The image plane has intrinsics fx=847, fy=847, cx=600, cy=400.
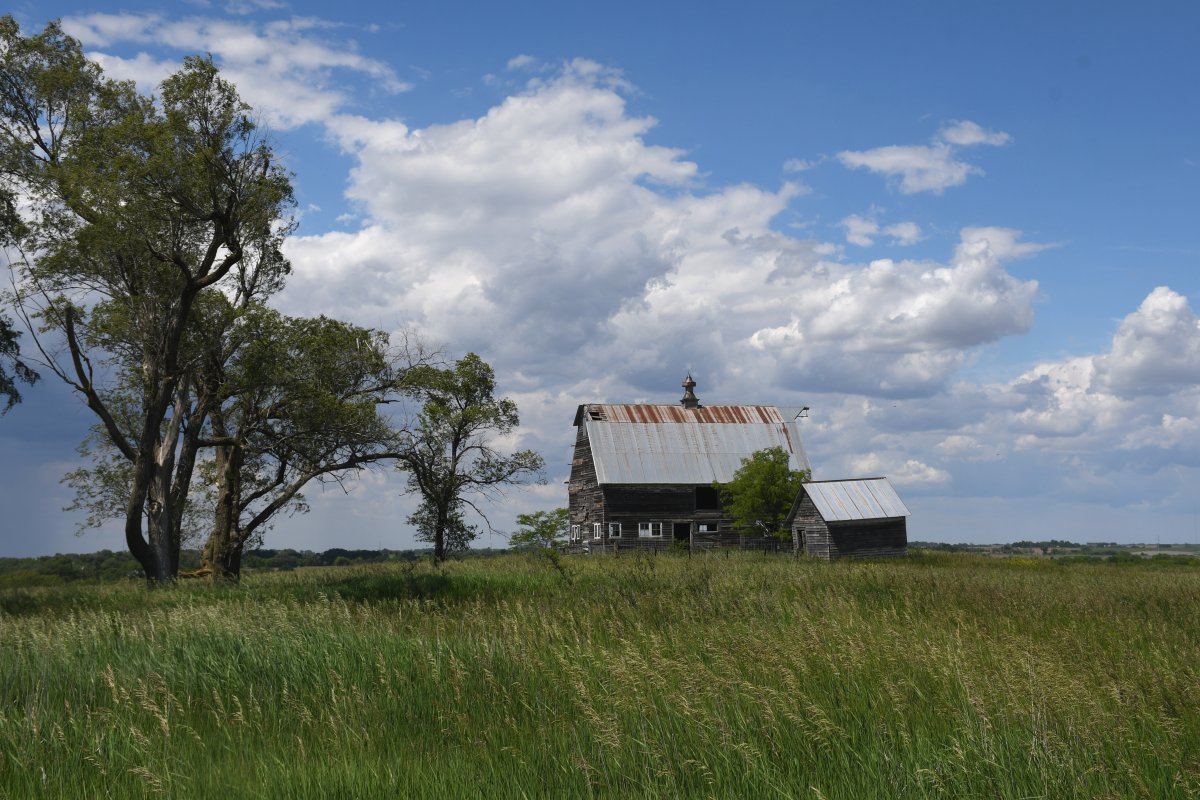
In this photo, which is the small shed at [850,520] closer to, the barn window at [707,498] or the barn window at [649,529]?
the barn window at [707,498]

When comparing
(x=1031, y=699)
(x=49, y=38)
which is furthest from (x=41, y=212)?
(x=1031, y=699)

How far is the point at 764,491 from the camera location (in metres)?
43.1

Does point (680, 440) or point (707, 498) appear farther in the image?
point (680, 440)

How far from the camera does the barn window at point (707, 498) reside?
4569 centimetres

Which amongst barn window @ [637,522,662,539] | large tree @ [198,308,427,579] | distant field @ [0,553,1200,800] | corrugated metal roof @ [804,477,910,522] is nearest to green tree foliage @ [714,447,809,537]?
corrugated metal roof @ [804,477,910,522]

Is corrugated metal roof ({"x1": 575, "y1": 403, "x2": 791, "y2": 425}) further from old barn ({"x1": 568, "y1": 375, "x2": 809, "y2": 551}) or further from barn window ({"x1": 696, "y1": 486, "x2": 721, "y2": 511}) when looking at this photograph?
barn window ({"x1": 696, "y1": 486, "x2": 721, "y2": 511})

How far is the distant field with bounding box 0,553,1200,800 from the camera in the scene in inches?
211

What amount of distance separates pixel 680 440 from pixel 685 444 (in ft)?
1.21

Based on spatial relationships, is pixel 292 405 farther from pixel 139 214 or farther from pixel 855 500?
pixel 855 500

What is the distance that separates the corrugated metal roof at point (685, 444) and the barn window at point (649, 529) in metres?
2.26

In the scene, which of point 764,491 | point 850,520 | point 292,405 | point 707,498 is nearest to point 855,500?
point 850,520

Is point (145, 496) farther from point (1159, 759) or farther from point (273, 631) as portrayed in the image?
point (1159, 759)

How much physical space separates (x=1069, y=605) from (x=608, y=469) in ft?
104

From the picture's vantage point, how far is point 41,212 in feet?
70.8
